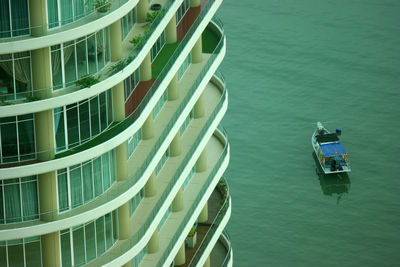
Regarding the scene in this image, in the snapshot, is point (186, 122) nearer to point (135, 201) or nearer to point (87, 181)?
point (135, 201)

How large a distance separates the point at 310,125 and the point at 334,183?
8.95 m

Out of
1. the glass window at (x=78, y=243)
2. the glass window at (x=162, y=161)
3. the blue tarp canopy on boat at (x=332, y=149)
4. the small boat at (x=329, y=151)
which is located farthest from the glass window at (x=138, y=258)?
the blue tarp canopy on boat at (x=332, y=149)

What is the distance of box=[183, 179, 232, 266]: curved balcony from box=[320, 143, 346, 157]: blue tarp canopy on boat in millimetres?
35915

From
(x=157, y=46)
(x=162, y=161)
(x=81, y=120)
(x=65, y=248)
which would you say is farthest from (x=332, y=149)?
(x=81, y=120)

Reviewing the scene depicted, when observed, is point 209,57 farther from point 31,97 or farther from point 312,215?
point 312,215

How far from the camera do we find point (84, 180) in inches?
2522

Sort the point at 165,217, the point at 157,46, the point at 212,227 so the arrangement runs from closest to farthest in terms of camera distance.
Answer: the point at 157,46 < the point at 165,217 < the point at 212,227

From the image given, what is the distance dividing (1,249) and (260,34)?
79403 millimetres

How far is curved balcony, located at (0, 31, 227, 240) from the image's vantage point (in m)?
61.7

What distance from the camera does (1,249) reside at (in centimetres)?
6219

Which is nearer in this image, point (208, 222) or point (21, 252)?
point (21, 252)

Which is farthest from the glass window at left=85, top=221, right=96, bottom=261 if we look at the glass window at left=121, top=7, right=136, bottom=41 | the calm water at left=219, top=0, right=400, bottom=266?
the calm water at left=219, top=0, right=400, bottom=266

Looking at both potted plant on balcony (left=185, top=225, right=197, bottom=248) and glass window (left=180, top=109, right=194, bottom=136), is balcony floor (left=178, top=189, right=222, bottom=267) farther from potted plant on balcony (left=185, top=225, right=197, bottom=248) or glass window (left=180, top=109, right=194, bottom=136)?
glass window (left=180, top=109, right=194, bottom=136)

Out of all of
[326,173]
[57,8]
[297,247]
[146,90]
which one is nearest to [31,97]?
[57,8]
